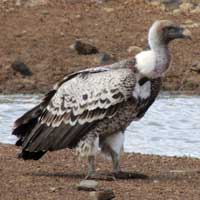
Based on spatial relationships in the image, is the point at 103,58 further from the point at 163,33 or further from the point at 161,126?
the point at 163,33

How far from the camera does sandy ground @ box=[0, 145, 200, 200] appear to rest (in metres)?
8.90

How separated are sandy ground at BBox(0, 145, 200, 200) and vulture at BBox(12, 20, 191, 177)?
32 centimetres

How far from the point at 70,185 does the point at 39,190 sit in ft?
1.25

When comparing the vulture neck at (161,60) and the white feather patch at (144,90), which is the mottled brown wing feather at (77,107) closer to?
the white feather patch at (144,90)

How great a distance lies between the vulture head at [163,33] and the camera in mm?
10023

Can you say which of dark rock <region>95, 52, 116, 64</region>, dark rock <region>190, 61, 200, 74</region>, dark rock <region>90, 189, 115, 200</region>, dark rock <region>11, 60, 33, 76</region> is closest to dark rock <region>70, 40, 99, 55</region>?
dark rock <region>95, 52, 116, 64</region>

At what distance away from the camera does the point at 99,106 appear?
9758 millimetres

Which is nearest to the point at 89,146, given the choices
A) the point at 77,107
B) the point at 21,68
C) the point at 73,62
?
the point at 77,107

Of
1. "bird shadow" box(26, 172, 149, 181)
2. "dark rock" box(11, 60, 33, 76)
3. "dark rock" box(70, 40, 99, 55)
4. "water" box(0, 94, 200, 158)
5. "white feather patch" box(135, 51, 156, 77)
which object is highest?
"white feather patch" box(135, 51, 156, 77)

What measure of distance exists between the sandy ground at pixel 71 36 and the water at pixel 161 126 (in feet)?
3.11

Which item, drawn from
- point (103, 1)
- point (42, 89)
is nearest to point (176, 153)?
point (42, 89)

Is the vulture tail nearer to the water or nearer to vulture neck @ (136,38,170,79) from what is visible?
vulture neck @ (136,38,170,79)

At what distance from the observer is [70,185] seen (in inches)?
368

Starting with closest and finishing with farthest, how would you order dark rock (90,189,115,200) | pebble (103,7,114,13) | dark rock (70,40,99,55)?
dark rock (90,189,115,200) < dark rock (70,40,99,55) < pebble (103,7,114,13)
